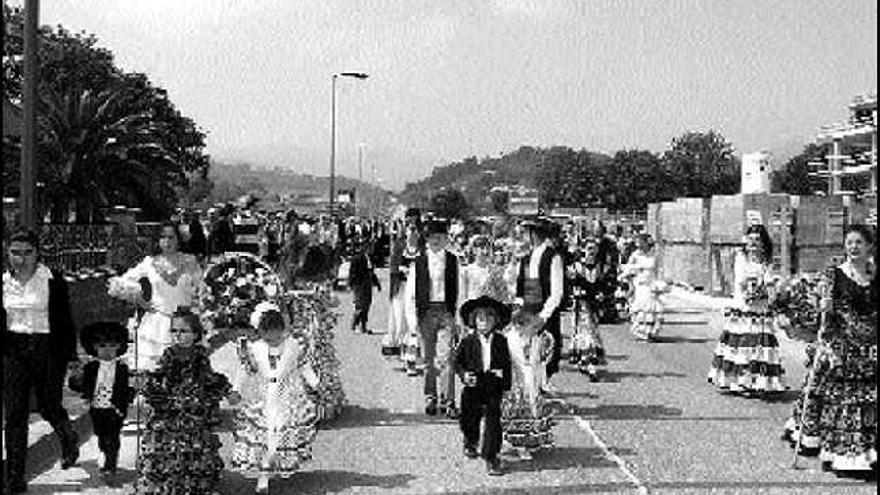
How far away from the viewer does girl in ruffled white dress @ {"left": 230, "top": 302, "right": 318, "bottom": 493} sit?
851cm

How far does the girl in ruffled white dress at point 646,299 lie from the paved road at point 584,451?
17.7ft

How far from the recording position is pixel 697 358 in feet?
56.9

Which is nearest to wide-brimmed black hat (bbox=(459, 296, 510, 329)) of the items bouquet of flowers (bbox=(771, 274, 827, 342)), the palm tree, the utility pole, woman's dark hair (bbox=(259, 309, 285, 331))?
woman's dark hair (bbox=(259, 309, 285, 331))

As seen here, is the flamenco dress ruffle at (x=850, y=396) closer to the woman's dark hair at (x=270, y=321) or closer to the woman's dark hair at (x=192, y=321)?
the woman's dark hair at (x=270, y=321)

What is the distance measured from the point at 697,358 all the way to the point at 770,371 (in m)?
4.35

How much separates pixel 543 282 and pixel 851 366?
3.33 meters

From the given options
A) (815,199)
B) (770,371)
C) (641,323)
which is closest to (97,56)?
(815,199)

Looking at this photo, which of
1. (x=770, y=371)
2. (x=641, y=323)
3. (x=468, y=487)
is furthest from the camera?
(x=641, y=323)

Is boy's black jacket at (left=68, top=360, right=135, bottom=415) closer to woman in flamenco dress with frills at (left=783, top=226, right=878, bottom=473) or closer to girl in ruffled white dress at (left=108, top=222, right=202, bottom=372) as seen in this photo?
girl in ruffled white dress at (left=108, top=222, right=202, bottom=372)

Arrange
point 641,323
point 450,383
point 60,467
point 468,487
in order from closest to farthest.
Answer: point 468,487 < point 60,467 < point 450,383 < point 641,323

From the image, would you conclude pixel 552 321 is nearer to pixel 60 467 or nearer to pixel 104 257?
pixel 60 467

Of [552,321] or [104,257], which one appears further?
[104,257]

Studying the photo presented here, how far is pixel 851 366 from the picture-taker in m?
9.02

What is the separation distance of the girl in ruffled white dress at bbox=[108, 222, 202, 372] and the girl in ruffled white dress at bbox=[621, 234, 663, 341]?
11062 millimetres
